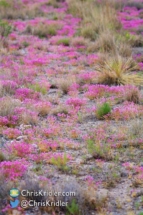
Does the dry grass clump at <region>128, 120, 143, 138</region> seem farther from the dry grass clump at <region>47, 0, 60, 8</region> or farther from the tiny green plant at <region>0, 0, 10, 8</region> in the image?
the dry grass clump at <region>47, 0, 60, 8</region>

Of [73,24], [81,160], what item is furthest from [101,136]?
[73,24]

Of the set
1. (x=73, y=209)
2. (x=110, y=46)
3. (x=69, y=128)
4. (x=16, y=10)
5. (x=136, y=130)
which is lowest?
(x=16, y=10)

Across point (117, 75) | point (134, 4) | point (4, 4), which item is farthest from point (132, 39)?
point (4, 4)

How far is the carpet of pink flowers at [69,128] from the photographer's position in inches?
213

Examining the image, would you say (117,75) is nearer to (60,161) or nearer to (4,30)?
(60,161)

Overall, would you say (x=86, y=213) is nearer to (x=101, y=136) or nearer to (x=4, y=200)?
(x=4, y=200)

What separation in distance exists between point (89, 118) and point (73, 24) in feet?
34.1

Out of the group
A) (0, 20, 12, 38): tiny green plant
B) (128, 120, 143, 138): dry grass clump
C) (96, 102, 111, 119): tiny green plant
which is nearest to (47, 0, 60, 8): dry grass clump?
(0, 20, 12, 38): tiny green plant

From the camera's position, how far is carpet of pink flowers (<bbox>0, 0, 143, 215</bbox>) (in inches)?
213

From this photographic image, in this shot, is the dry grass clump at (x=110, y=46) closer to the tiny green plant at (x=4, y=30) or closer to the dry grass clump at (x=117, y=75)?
the dry grass clump at (x=117, y=75)

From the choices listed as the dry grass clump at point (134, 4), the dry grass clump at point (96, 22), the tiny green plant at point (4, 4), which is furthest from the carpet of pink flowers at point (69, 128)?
the dry grass clump at point (134, 4)

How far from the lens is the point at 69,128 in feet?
23.5

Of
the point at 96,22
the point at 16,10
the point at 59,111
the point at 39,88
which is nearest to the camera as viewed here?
the point at 59,111

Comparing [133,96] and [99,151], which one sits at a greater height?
[99,151]
